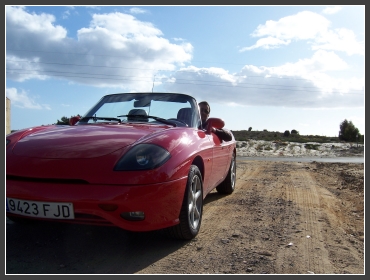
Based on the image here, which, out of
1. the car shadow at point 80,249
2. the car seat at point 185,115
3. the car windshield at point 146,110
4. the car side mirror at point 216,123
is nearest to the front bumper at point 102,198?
the car shadow at point 80,249

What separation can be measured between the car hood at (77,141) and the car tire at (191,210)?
1.99 ft

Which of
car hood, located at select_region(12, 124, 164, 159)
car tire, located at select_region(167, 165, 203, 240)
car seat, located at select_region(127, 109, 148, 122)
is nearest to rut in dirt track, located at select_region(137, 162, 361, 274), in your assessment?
car tire, located at select_region(167, 165, 203, 240)

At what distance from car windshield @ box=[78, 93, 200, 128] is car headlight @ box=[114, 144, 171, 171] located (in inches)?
45.3

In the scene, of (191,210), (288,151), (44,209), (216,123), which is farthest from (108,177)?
(288,151)

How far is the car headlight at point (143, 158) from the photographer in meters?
3.02

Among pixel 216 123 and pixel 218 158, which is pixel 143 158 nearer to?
pixel 216 123

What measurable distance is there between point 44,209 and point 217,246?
1.48 m

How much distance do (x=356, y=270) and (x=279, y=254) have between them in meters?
0.59

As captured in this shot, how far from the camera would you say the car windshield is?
178 inches

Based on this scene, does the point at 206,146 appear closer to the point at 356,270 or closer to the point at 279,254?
the point at 279,254

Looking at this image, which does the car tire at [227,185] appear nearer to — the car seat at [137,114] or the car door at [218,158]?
the car door at [218,158]

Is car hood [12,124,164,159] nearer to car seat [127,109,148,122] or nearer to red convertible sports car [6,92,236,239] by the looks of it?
red convertible sports car [6,92,236,239]

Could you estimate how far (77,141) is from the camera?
10.9 ft

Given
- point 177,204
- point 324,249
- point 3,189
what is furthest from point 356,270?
point 3,189
